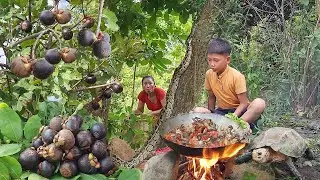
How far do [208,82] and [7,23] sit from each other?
67.3 inches

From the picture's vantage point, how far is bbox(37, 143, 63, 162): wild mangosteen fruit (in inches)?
105

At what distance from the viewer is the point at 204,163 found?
9.84 feet

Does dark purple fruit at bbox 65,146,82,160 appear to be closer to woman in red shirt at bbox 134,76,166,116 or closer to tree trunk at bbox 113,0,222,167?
tree trunk at bbox 113,0,222,167

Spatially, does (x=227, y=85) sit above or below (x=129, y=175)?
above

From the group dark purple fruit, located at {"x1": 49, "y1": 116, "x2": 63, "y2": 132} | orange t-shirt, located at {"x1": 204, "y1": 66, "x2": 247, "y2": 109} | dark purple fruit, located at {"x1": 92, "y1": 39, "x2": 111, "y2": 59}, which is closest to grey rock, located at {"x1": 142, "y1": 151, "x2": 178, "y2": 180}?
dark purple fruit, located at {"x1": 49, "y1": 116, "x2": 63, "y2": 132}

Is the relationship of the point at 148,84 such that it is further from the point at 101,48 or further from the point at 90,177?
the point at 101,48

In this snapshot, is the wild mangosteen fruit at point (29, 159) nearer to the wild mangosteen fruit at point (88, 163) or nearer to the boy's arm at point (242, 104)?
the wild mangosteen fruit at point (88, 163)

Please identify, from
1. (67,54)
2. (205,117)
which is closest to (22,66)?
(67,54)

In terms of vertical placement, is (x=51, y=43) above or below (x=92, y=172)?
above

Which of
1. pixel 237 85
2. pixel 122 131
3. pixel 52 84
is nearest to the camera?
pixel 52 84

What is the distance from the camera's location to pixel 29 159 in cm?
271

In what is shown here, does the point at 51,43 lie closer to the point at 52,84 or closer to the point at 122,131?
the point at 52,84

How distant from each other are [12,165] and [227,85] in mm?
1729

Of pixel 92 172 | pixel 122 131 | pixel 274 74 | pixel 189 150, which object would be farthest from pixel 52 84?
pixel 274 74
